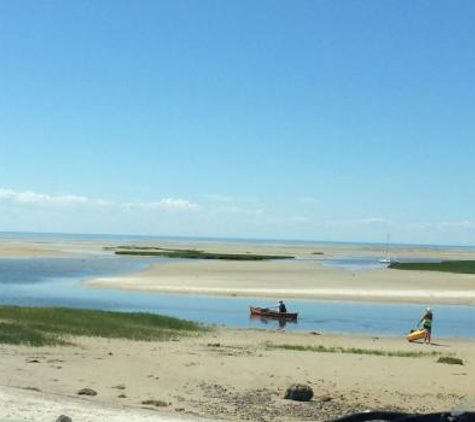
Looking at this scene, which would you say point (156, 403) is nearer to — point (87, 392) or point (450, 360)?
point (87, 392)

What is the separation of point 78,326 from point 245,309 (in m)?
16.4

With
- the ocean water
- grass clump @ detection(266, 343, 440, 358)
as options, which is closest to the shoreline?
the ocean water

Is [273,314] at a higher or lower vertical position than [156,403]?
lower

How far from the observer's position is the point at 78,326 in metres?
25.7

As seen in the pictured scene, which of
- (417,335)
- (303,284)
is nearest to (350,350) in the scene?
(417,335)

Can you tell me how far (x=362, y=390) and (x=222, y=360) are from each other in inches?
180

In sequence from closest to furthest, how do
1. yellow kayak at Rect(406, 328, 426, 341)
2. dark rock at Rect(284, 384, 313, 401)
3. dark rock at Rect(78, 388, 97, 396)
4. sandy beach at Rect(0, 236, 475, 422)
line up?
sandy beach at Rect(0, 236, 475, 422), dark rock at Rect(78, 388, 97, 396), dark rock at Rect(284, 384, 313, 401), yellow kayak at Rect(406, 328, 426, 341)

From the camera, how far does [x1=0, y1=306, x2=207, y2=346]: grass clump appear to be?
21578 mm

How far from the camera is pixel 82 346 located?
21.2 metres

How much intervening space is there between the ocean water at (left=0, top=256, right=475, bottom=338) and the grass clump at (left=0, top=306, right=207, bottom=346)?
4521 millimetres

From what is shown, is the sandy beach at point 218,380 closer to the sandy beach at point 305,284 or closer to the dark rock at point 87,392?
the dark rock at point 87,392

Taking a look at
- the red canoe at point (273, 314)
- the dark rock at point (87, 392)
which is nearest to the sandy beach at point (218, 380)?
the dark rock at point (87, 392)

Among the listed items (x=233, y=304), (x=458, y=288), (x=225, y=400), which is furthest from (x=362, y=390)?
(x=458, y=288)

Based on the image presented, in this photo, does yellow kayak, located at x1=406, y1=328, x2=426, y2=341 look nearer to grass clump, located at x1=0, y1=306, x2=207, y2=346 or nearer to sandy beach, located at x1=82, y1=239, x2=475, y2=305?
grass clump, located at x1=0, y1=306, x2=207, y2=346
